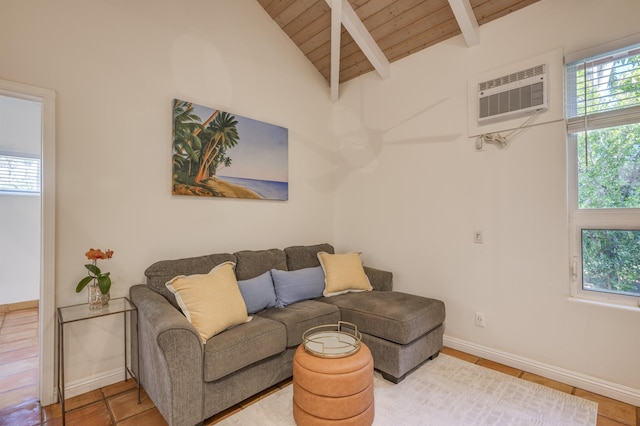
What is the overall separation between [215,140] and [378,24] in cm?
199

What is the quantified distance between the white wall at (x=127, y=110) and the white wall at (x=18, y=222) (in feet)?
8.31

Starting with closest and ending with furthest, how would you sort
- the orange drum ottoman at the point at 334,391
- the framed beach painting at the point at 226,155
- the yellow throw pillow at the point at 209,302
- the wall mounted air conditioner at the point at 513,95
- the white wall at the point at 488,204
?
the orange drum ottoman at the point at 334,391
the yellow throw pillow at the point at 209,302
the white wall at the point at 488,204
the wall mounted air conditioner at the point at 513,95
the framed beach painting at the point at 226,155

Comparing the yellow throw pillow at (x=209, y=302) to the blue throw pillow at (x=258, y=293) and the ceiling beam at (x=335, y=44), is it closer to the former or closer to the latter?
the blue throw pillow at (x=258, y=293)

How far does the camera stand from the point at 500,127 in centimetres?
256

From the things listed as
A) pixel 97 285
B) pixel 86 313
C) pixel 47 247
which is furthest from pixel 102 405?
pixel 47 247

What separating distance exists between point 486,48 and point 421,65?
2.00 ft

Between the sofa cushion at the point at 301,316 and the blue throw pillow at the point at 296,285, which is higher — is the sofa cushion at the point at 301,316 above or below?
below

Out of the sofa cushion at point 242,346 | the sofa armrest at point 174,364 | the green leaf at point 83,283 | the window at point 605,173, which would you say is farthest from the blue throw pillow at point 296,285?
the window at point 605,173

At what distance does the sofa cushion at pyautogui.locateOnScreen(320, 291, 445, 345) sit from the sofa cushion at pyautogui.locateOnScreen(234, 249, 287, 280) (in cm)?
57

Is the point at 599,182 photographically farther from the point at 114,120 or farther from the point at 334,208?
the point at 114,120

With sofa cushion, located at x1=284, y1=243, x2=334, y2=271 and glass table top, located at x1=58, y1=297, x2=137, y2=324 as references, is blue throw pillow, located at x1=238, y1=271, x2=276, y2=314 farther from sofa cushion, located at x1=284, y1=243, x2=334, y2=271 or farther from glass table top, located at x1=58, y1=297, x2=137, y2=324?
glass table top, located at x1=58, y1=297, x2=137, y2=324

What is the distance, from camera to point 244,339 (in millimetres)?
1900

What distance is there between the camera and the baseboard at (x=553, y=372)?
201cm

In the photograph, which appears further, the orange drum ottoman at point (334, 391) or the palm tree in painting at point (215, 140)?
the palm tree in painting at point (215, 140)
